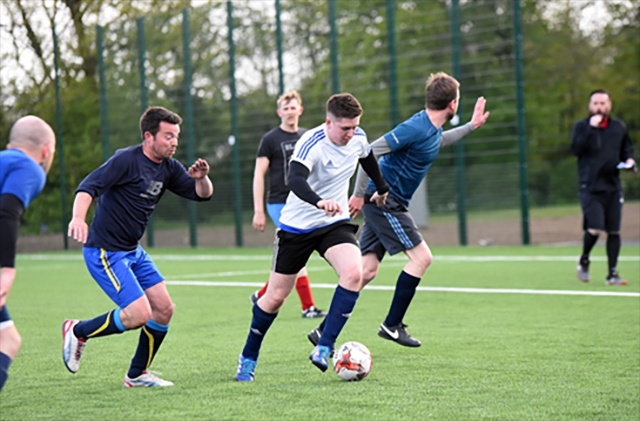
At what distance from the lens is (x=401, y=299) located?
768 centimetres

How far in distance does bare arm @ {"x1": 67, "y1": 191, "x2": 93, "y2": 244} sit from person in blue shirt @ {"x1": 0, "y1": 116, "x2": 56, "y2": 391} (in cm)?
113

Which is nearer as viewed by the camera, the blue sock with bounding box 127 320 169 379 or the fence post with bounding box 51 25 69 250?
the blue sock with bounding box 127 320 169 379

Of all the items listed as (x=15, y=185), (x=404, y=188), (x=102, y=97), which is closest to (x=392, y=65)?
(x=102, y=97)

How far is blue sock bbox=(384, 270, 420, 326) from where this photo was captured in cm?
759

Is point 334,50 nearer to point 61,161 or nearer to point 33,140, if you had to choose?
point 61,161

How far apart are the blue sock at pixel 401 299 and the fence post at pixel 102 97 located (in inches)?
765

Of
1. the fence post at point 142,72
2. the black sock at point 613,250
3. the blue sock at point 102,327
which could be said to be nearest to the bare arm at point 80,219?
the blue sock at point 102,327

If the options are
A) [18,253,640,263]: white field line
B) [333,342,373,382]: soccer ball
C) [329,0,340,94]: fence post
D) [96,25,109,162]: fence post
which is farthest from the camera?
[96,25,109,162]: fence post

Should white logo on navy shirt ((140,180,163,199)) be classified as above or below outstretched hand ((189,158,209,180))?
below

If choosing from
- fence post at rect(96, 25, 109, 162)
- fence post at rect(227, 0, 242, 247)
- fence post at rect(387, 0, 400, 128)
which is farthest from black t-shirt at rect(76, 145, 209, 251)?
fence post at rect(96, 25, 109, 162)

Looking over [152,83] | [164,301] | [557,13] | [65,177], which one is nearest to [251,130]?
[152,83]

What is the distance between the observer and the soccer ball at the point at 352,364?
6254 millimetres

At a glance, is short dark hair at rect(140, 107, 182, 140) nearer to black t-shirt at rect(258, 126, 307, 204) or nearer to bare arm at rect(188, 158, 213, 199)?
bare arm at rect(188, 158, 213, 199)

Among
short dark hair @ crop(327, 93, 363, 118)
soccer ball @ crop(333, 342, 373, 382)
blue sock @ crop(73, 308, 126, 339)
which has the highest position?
short dark hair @ crop(327, 93, 363, 118)
